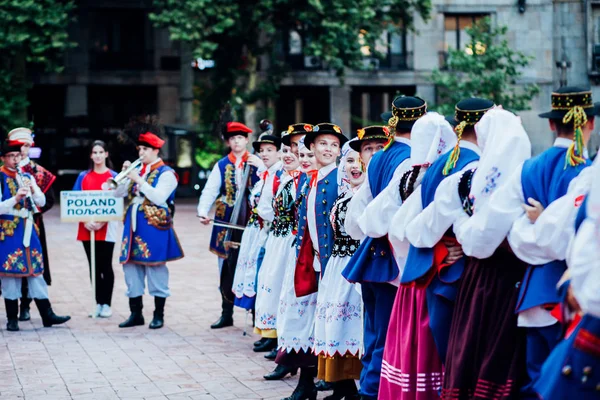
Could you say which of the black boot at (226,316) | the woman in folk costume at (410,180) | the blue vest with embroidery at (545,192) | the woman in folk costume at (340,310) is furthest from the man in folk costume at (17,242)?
the blue vest with embroidery at (545,192)

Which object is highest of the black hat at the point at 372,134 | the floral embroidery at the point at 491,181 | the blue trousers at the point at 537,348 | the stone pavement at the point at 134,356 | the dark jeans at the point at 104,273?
the black hat at the point at 372,134

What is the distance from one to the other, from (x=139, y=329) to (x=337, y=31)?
2076 centimetres

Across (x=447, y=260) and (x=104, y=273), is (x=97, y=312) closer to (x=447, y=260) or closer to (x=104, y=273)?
(x=104, y=273)

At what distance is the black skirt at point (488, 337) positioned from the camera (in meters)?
5.12

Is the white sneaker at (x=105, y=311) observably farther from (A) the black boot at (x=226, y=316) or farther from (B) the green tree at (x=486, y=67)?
(B) the green tree at (x=486, y=67)

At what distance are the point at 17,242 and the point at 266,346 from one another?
318 centimetres

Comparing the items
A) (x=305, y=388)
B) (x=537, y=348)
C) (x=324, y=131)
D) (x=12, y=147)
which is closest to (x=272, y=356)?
(x=305, y=388)

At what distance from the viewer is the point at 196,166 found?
1314 inches

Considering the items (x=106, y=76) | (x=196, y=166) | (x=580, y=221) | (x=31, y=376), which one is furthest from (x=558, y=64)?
(x=580, y=221)

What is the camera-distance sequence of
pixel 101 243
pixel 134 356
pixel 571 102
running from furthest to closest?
pixel 101 243 → pixel 134 356 → pixel 571 102

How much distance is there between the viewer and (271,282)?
8.42 m

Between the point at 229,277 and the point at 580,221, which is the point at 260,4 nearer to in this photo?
the point at 229,277

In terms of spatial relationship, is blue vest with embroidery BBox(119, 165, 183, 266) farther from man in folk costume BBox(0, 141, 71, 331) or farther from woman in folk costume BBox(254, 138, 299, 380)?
woman in folk costume BBox(254, 138, 299, 380)

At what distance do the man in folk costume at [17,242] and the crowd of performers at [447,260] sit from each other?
3628mm
